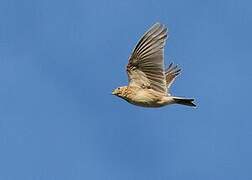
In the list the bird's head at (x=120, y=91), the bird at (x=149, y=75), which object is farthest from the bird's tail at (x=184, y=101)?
the bird's head at (x=120, y=91)

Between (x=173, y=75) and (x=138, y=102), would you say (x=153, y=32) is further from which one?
(x=173, y=75)

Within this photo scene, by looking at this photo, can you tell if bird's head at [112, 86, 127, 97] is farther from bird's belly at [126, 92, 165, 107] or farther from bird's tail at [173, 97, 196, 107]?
bird's tail at [173, 97, 196, 107]

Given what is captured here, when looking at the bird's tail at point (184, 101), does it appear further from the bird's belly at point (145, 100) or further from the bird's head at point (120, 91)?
the bird's head at point (120, 91)

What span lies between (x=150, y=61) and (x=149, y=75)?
52 cm

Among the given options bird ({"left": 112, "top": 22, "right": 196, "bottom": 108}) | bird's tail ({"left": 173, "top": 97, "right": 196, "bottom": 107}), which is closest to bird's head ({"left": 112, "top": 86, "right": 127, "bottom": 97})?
bird ({"left": 112, "top": 22, "right": 196, "bottom": 108})

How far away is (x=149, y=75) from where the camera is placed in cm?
2591

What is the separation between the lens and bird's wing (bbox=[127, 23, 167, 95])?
24.9 meters

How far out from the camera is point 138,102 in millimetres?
26047

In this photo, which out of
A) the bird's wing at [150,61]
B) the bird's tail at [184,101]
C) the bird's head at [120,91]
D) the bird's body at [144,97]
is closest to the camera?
the bird's wing at [150,61]

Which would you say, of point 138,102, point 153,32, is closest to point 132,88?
point 138,102

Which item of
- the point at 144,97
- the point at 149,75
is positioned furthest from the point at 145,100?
the point at 149,75

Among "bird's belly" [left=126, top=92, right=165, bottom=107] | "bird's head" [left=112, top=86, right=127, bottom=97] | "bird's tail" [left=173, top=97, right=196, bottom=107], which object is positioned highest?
"bird's head" [left=112, top=86, right=127, bottom=97]

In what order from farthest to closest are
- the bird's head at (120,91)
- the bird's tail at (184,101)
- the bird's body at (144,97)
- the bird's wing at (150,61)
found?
1. the bird's head at (120,91)
2. the bird's body at (144,97)
3. the bird's tail at (184,101)
4. the bird's wing at (150,61)

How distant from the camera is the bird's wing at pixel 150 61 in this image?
24922 mm
